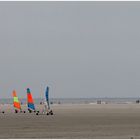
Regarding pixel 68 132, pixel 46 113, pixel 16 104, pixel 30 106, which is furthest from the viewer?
pixel 16 104

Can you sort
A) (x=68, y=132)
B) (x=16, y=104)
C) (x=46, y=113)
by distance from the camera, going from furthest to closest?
1. (x=16, y=104)
2. (x=46, y=113)
3. (x=68, y=132)

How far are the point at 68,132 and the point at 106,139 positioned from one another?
463cm

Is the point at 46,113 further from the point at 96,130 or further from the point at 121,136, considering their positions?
the point at 121,136

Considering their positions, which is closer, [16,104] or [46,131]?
[46,131]

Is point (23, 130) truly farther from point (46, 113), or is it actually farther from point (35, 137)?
point (46, 113)

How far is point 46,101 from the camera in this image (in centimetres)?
5409

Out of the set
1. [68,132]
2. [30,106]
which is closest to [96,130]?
[68,132]

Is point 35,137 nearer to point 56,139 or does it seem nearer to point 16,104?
point 56,139

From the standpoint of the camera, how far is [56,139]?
2417 cm

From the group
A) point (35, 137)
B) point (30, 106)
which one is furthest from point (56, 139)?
point (30, 106)

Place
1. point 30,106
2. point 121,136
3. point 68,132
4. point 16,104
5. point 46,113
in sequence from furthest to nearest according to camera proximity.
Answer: point 16,104 → point 30,106 → point 46,113 → point 68,132 → point 121,136

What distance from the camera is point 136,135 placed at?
1009 inches

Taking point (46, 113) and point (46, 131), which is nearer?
point (46, 131)

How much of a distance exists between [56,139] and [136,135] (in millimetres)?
3675
